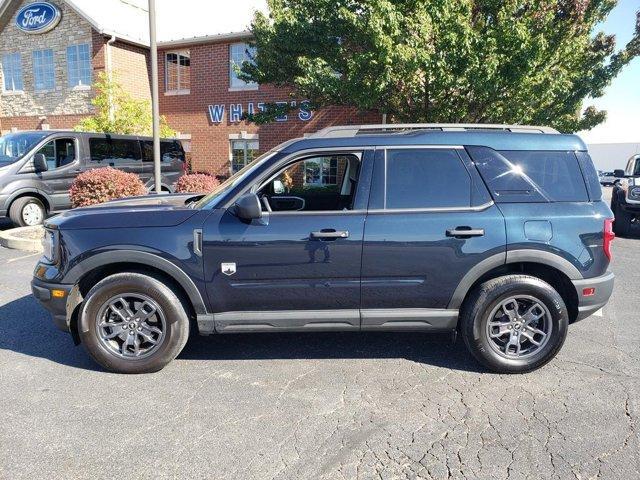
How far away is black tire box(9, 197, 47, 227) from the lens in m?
8.91

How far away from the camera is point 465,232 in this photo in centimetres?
345

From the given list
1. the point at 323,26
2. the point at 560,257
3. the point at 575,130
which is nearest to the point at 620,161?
the point at 575,130

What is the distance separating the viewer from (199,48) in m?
16.2

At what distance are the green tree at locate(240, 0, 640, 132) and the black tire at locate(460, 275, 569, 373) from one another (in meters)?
5.65

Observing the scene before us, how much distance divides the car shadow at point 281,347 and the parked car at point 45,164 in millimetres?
5394

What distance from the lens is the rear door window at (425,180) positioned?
3539 millimetres

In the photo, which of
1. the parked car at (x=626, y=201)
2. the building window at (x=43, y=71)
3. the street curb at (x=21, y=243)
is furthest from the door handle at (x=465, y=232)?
the building window at (x=43, y=71)

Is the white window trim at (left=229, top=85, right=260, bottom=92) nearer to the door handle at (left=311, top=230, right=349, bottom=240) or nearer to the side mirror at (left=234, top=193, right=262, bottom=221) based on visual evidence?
the side mirror at (left=234, top=193, right=262, bottom=221)

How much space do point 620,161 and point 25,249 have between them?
54.4 meters

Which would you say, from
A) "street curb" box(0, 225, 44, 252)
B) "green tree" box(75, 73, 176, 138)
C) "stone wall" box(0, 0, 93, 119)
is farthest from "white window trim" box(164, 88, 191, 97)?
"street curb" box(0, 225, 44, 252)

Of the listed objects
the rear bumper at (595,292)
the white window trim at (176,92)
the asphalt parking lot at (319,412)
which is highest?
the white window trim at (176,92)

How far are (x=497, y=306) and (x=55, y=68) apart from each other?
19.8 meters

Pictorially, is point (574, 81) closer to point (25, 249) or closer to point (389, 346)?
point (389, 346)

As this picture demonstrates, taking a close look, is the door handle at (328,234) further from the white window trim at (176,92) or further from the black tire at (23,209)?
the white window trim at (176,92)
